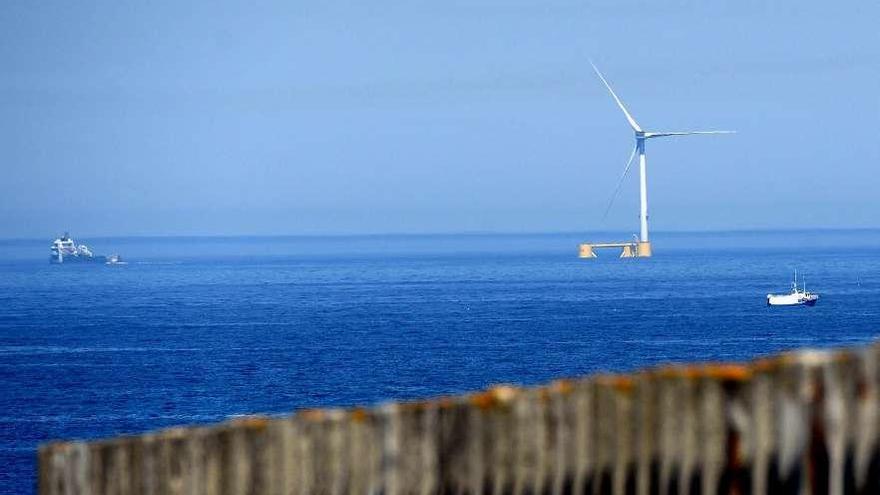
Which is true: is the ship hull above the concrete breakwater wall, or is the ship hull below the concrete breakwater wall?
below

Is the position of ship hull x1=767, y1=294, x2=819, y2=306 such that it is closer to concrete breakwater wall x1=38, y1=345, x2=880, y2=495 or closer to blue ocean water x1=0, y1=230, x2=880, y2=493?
blue ocean water x1=0, y1=230, x2=880, y2=493

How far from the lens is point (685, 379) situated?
564 cm

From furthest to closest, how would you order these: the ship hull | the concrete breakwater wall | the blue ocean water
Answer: the ship hull < the blue ocean water < the concrete breakwater wall

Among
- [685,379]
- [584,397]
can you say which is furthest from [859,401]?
[584,397]

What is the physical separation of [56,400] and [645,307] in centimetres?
8916

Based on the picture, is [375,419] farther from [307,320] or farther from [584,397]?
[307,320]

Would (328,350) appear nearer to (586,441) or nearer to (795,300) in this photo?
(795,300)

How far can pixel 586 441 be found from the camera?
5.95 m

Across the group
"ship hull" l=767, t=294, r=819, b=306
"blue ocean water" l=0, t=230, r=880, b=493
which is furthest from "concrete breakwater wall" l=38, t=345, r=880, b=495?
"ship hull" l=767, t=294, r=819, b=306

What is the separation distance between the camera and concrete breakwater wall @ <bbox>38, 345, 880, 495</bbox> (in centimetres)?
529

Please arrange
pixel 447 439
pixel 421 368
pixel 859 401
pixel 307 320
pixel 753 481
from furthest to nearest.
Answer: pixel 307 320 < pixel 421 368 < pixel 447 439 < pixel 753 481 < pixel 859 401

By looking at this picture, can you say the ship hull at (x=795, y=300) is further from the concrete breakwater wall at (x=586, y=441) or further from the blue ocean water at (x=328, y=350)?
the concrete breakwater wall at (x=586, y=441)

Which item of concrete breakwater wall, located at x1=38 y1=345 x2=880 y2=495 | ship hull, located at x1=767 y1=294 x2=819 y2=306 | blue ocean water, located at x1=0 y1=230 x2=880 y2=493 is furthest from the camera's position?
ship hull, located at x1=767 y1=294 x2=819 y2=306

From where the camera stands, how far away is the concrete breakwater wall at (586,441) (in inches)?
208
